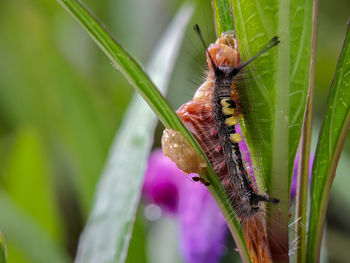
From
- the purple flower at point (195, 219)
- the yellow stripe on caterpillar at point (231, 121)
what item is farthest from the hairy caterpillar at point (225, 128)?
the purple flower at point (195, 219)

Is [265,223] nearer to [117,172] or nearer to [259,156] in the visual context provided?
[259,156]

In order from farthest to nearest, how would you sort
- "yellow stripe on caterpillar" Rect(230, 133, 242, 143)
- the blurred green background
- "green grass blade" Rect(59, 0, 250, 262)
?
the blurred green background < "yellow stripe on caterpillar" Rect(230, 133, 242, 143) < "green grass blade" Rect(59, 0, 250, 262)

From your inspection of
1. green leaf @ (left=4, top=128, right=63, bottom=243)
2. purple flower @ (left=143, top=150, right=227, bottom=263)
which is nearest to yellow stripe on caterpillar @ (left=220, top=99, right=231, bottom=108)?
purple flower @ (left=143, top=150, right=227, bottom=263)

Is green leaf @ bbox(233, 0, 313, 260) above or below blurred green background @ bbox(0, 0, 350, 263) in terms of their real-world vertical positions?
below

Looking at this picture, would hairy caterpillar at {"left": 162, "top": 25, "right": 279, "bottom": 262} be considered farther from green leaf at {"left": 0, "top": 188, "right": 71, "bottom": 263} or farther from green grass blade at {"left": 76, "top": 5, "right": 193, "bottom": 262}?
green leaf at {"left": 0, "top": 188, "right": 71, "bottom": 263}

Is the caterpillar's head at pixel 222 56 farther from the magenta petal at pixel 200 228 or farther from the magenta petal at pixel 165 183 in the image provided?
the magenta petal at pixel 165 183

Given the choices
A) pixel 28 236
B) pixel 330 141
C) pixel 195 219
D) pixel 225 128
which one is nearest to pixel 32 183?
pixel 28 236

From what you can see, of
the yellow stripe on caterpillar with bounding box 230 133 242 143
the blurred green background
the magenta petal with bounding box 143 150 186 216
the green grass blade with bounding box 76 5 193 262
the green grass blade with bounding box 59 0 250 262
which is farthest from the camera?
the blurred green background
